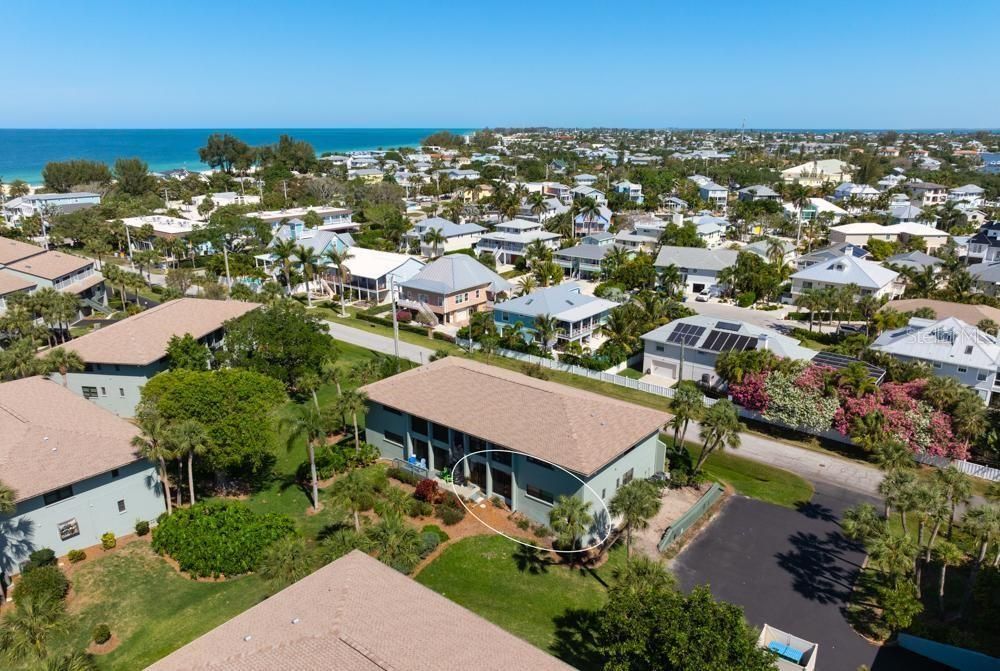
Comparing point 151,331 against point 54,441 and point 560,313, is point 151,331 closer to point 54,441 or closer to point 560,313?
point 54,441

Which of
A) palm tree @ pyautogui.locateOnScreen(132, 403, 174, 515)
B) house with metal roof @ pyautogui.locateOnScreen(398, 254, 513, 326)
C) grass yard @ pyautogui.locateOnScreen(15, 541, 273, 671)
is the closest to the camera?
grass yard @ pyautogui.locateOnScreen(15, 541, 273, 671)

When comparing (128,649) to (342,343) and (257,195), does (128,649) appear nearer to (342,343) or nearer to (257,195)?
(342,343)

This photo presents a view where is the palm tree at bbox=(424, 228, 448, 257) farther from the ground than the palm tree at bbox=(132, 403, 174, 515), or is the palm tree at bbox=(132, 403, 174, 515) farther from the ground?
the palm tree at bbox=(424, 228, 448, 257)

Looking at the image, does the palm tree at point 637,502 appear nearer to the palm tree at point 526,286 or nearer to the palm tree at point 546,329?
the palm tree at point 546,329

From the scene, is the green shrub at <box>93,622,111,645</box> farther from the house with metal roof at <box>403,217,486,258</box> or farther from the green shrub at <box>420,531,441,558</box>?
the house with metal roof at <box>403,217,486,258</box>

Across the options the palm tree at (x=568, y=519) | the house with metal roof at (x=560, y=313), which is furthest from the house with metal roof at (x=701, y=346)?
the palm tree at (x=568, y=519)

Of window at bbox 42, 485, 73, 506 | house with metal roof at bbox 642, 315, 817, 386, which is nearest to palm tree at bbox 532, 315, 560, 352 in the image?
house with metal roof at bbox 642, 315, 817, 386

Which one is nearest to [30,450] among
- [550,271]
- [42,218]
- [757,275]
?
[550,271]
